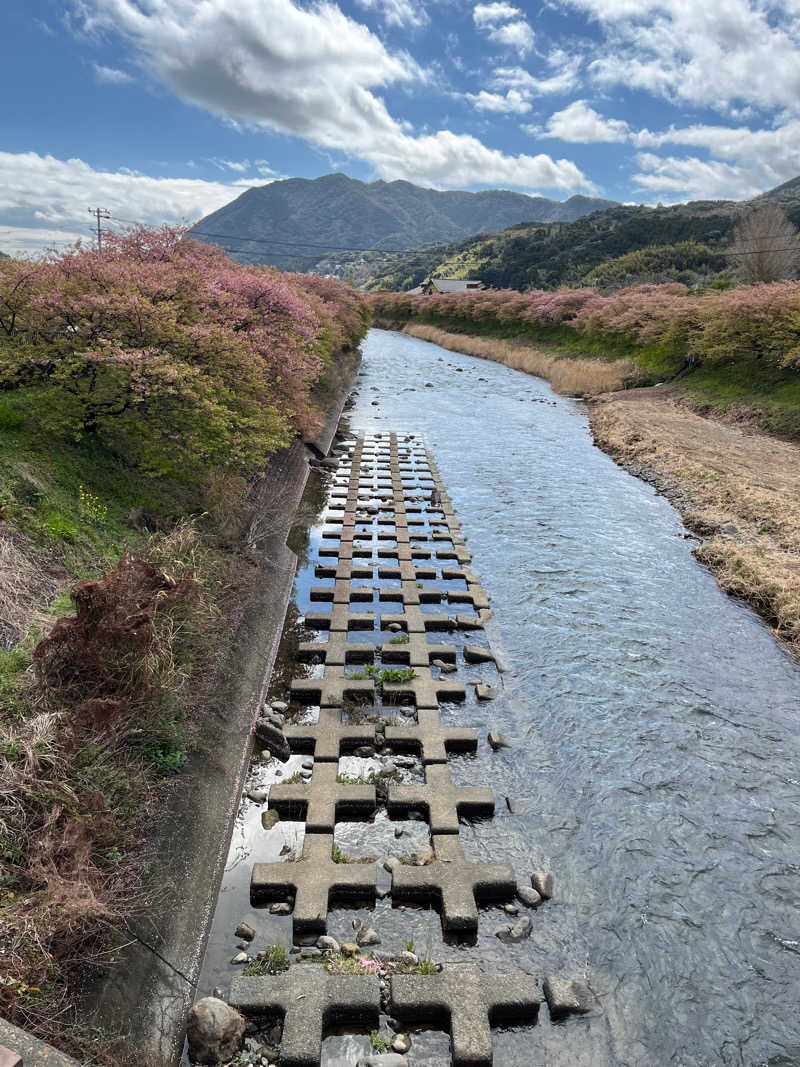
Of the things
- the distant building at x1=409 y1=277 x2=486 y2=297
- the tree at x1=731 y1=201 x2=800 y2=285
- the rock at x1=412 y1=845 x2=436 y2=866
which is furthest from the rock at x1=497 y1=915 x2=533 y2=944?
the distant building at x1=409 y1=277 x2=486 y2=297

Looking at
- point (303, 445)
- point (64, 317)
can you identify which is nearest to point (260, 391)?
point (64, 317)

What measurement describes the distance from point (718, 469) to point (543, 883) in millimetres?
19745

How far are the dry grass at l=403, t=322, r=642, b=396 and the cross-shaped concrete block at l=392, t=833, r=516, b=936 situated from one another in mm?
39006

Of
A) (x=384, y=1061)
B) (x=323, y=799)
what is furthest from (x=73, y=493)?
(x=384, y=1061)

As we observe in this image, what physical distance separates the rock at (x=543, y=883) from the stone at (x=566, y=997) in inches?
38.0

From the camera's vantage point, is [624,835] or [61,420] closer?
[624,835]

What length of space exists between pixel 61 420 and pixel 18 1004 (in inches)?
438

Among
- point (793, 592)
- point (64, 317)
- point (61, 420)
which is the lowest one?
point (793, 592)

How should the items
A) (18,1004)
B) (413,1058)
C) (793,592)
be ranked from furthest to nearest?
(793,592)
(413,1058)
(18,1004)

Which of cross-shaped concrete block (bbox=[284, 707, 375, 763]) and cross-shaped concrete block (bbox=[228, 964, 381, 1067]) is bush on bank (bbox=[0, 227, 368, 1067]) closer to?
cross-shaped concrete block (bbox=[228, 964, 381, 1067])

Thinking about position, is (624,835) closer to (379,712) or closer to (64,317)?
(379,712)

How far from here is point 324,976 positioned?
5.66m

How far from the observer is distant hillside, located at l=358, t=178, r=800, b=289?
9038 centimetres

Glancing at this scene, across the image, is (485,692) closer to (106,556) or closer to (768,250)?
(106,556)
